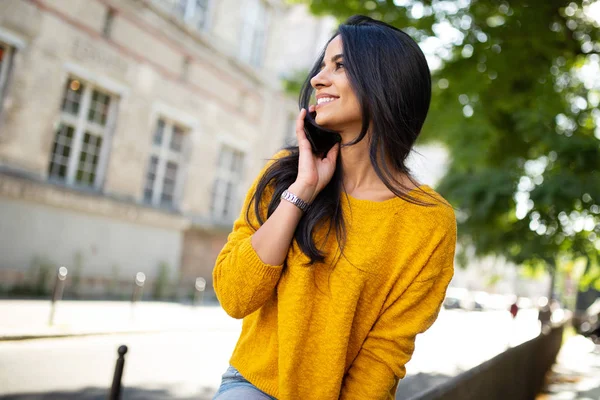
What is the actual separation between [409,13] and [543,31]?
2064 mm

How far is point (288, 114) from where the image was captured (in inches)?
947

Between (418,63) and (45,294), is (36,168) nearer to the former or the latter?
(45,294)

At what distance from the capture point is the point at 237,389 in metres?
1.73

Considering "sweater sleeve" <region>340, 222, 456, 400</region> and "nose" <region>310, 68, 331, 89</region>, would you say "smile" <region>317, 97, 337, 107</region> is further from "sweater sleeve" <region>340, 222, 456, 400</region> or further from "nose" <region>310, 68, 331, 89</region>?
"sweater sleeve" <region>340, 222, 456, 400</region>

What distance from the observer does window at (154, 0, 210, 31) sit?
1671 cm

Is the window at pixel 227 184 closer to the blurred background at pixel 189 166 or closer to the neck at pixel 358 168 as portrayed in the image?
the blurred background at pixel 189 166

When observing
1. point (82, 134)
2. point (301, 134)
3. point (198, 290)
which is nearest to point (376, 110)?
point (301, 134)

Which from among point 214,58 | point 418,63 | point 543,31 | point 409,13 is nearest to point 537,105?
point 543,31

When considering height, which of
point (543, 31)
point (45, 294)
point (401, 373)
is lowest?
point (45, 294)

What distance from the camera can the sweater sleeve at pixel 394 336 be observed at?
1812 mm

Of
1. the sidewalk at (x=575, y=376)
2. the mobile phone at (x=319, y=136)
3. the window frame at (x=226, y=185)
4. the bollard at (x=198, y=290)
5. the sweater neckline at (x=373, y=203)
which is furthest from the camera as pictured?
the window frame at (x=226, y=185)

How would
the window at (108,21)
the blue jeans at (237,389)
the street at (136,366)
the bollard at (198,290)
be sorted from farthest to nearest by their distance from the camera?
the window at (108,21) → the bollard at (198,290) → the street at (136,366) → the blue jeans at (237,389)

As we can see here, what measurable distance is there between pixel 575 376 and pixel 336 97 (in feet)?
39.6

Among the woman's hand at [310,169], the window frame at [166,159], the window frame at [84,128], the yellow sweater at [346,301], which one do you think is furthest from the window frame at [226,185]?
the yellow sweater at [346,301]
